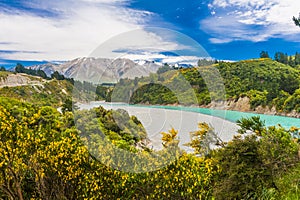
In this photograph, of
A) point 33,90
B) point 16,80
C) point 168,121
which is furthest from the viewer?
point 16,80

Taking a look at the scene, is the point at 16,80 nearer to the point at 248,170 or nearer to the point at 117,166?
the point at 117,166

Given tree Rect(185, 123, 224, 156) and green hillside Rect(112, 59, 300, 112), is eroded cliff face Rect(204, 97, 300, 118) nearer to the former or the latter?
green hillside Rect(112, 59, 300, 112)

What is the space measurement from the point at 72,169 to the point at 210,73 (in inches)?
137

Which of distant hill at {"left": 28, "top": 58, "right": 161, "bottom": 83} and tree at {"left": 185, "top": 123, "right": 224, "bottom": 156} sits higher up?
distant hill at {"left": 28, "top": 58, "right": 161, "bottom": 83}

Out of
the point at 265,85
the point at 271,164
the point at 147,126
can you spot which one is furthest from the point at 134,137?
the point at 265,85

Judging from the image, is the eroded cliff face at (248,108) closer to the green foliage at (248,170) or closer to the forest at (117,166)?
the forest at (117,166)

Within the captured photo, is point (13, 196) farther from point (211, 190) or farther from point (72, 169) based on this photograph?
point (211, 190)

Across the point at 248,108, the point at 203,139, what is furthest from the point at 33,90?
the point at 203,139

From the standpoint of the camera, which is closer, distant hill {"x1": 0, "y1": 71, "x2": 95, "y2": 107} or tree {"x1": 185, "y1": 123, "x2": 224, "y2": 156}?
tree {"x1": 185, "y1": 123, "x2": 224, "y2": 156}

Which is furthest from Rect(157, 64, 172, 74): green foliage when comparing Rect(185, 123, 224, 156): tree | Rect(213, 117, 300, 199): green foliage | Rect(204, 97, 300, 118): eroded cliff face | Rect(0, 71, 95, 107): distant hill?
Rect(0, 71, 95, 107): distant hill

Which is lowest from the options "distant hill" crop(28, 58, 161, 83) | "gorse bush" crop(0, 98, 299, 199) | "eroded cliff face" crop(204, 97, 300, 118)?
"eroded cliff face" crop(204, 97, 300, 118)

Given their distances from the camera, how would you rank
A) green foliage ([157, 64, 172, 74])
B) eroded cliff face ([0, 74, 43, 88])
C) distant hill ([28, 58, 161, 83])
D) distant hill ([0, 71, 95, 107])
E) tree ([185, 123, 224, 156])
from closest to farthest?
distant hill ([28, 58, 161, 83])
tree ([185, 123, 224, 156])
green foliage ([157, 64, 172, 74])
distant hill ([0, 71, 95, 107])
eroded cliff face ([0, 74, 43, 88])

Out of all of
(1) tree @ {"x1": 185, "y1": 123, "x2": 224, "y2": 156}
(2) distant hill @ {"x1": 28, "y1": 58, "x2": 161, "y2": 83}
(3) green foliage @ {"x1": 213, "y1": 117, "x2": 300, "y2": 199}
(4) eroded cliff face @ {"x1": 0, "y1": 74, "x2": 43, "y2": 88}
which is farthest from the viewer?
(4) eroded cliff face @ {"x1": 0, "y1": 74, "x2": 43, "y2": 88}

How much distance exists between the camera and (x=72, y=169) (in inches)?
155
